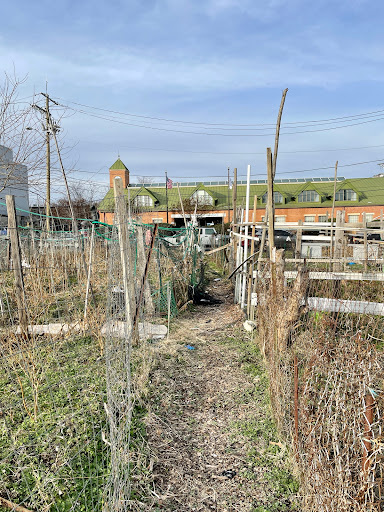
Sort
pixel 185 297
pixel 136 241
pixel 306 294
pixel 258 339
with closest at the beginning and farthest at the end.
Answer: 1. pixel 306 294
2. pixel 258 339
3. pixel 136 241
4. pixel 185 297

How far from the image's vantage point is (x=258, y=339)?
17.6 ft

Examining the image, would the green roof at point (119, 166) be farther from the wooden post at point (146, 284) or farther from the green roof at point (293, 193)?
the wooden post at point (146, 284)

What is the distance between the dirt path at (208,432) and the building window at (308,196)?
37961mm

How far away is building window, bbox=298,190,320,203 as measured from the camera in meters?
40.2

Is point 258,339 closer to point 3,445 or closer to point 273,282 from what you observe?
point 273,282

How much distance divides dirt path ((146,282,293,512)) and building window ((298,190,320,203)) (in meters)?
38.0

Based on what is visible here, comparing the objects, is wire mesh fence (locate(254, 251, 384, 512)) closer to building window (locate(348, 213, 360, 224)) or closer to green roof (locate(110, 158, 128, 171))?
building window (locate(348, 213, 360, 224))

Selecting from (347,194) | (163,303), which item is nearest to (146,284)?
(163,303)

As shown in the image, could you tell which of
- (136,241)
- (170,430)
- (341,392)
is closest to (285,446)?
(170,430)

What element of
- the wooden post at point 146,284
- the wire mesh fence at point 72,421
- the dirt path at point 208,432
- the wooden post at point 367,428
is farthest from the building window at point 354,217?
the wooden post at point 367,428

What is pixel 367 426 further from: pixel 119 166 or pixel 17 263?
pixel 119 166

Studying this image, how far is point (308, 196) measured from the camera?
133 ft

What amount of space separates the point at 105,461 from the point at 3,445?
2.75 feet

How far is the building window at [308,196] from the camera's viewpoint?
4016 cm
